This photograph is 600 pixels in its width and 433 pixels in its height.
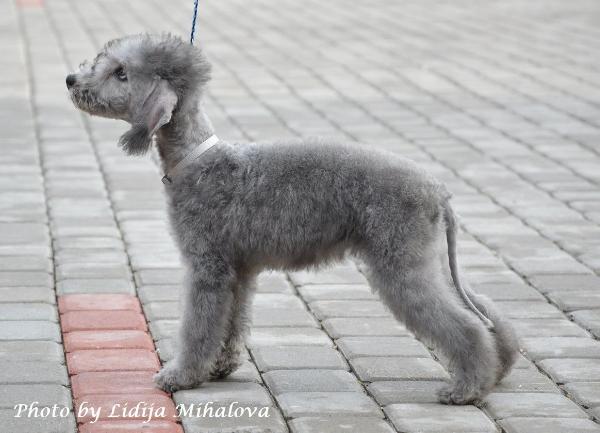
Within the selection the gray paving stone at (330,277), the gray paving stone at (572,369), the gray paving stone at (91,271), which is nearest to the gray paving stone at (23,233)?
the gray paving stone at (91,271)

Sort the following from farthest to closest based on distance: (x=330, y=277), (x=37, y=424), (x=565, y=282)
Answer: (x=330, y=277) → (x=565, y=282) → (x=37, y=424)

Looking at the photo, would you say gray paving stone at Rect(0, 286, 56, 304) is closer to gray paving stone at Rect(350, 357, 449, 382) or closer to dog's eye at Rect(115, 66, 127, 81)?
dog's eye at Rect(115, 66, 127, 81)

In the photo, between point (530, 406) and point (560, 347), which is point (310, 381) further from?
point (560, 347)

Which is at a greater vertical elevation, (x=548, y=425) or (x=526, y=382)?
(x=548, y=425)

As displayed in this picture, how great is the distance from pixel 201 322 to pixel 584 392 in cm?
153

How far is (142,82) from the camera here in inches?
195

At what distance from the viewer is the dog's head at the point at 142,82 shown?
4.94 m

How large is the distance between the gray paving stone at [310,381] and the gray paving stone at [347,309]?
0.78m

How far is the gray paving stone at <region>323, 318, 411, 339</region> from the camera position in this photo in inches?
227

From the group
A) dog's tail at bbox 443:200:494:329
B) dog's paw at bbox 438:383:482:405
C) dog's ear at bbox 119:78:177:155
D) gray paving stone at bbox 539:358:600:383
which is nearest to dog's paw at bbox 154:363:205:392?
dog's ear at bbox 119:78:177:155

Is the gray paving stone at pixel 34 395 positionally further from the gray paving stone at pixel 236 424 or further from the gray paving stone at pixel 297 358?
the gray paving stone at pixel 297 358

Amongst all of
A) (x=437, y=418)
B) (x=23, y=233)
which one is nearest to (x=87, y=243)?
(x=23, y=233)

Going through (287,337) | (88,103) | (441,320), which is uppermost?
(88,103)

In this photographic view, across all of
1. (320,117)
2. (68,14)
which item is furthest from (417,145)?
(68,14)
